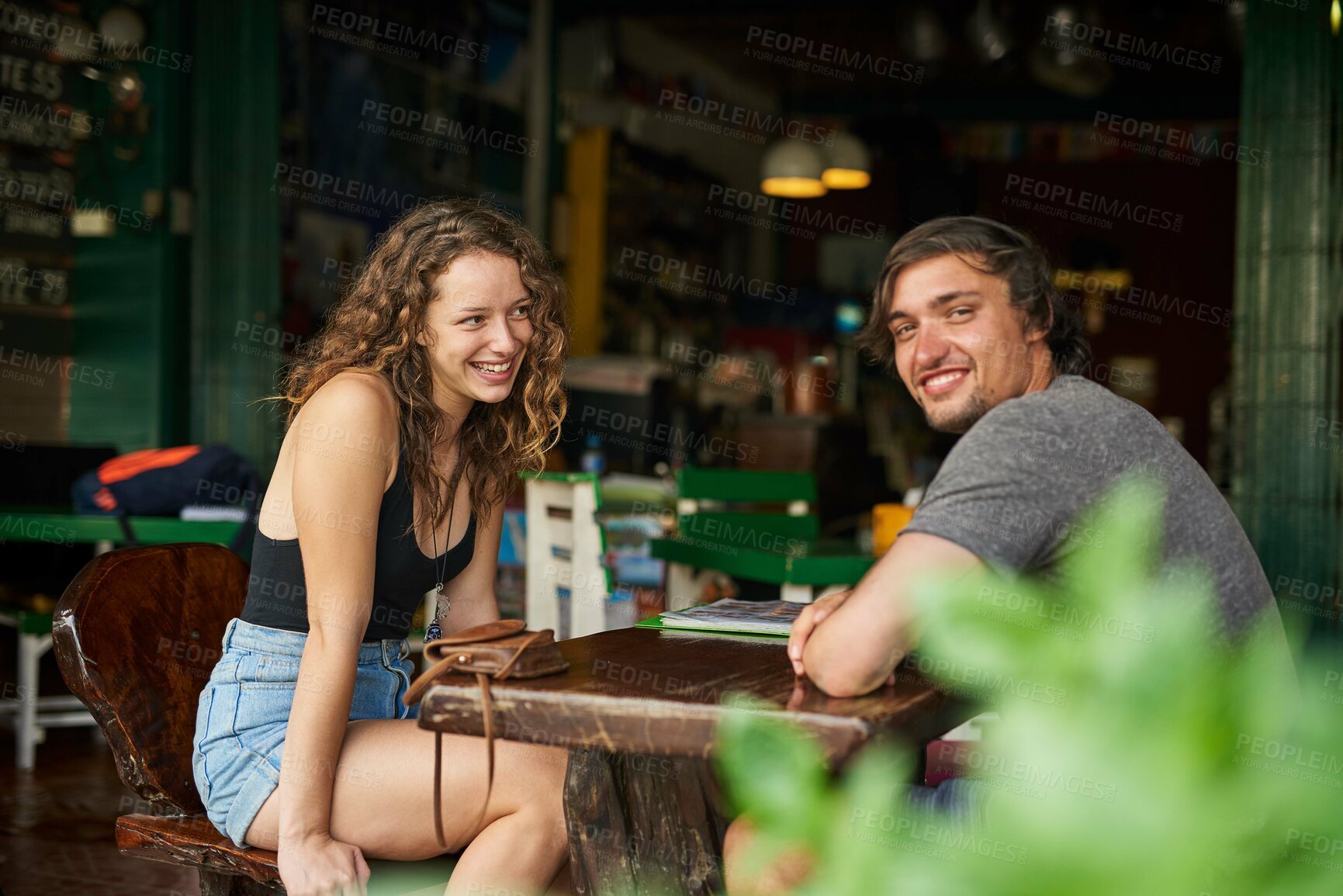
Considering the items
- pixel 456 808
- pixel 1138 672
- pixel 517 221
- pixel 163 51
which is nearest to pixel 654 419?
pixel 163 51

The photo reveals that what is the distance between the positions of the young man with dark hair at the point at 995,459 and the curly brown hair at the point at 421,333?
2.04 ft

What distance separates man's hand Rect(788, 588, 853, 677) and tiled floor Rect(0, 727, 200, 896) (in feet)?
6.47

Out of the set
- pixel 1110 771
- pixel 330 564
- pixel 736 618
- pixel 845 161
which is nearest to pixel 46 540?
pixel 330 564

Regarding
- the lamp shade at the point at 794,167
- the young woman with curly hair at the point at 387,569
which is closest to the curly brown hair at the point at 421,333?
the young woman with curly hair at the point at 387,569

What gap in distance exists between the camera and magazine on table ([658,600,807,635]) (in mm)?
1982

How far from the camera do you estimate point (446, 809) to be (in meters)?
1.69

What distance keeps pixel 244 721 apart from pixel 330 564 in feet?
0.86

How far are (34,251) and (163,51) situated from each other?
3.70 ft

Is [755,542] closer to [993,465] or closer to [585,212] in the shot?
[993,465]

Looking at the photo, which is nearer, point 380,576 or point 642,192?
point 380,576

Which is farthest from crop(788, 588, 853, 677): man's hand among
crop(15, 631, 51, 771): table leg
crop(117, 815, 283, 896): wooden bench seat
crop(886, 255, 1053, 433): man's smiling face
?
crop(15, 631, 51, 771): table leg

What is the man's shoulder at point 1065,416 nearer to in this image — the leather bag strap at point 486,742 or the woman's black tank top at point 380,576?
the leather bag strap at point 486,742

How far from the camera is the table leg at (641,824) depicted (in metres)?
1.60

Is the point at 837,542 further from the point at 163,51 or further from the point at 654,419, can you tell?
the point at 163,51
